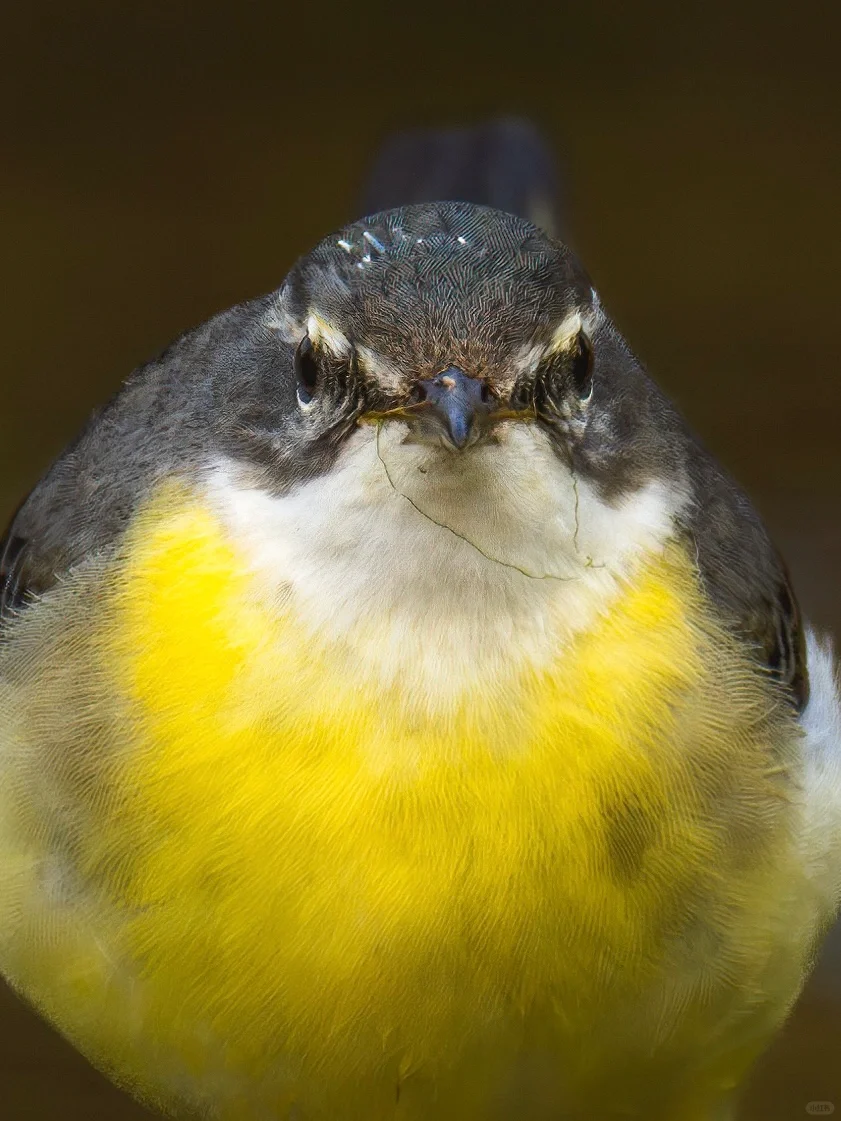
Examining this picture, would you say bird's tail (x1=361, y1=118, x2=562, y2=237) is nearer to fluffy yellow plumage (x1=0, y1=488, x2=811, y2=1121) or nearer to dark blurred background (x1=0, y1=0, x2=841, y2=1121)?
dark blurred background (x1=0, y1=0, x2=841, y2=1121)

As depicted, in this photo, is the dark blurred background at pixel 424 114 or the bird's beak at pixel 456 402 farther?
the dark blurred background at pixel 424 114

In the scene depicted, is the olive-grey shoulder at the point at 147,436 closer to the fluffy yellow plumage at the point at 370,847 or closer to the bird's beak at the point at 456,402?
the fluffy yellow plumage at the point at 370,847

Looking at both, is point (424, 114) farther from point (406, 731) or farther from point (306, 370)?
point (406, 731)

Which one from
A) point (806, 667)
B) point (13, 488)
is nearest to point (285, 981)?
point (806, 667)

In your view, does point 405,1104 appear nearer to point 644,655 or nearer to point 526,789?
point 526,789

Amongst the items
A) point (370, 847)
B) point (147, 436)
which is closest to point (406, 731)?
point (370, 847)

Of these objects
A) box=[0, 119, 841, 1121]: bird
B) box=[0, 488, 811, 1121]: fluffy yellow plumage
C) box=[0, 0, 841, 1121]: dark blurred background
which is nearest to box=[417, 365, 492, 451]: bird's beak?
box=[0, 119, 841, 1121]: bird

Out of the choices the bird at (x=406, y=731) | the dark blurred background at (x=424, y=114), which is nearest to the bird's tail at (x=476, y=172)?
the dark blurred background at (x=424, y=114)
